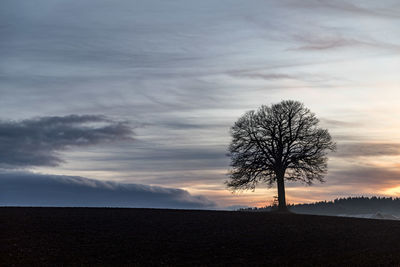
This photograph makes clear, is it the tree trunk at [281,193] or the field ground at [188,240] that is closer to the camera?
the field ground at [188,240]

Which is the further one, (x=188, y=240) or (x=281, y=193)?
(x=281, y=193)

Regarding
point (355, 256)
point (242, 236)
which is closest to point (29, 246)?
point (242, 236)

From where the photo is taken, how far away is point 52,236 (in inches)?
Result: 1551

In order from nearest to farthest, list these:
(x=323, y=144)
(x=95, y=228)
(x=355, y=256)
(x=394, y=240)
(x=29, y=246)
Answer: (x=355, y=256), (x=29, y=246), (x=394, y=240), (x=95, y=228), (x=323, y=144)

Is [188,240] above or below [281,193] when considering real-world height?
below

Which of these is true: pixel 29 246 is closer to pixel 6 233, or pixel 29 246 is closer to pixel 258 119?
pixel 6 233

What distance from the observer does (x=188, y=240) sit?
38156 millimetres

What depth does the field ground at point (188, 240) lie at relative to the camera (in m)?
31.4

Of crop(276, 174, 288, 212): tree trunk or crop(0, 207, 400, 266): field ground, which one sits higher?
crop(276, 174, 288, 212): tree trunk

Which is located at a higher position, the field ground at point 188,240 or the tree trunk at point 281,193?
the tree trunk at point 281,193

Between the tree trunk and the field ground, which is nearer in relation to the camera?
the field ground

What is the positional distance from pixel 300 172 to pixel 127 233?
27.9 meters

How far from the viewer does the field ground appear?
31391 mm

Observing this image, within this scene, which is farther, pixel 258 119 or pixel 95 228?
pixel 258 119
